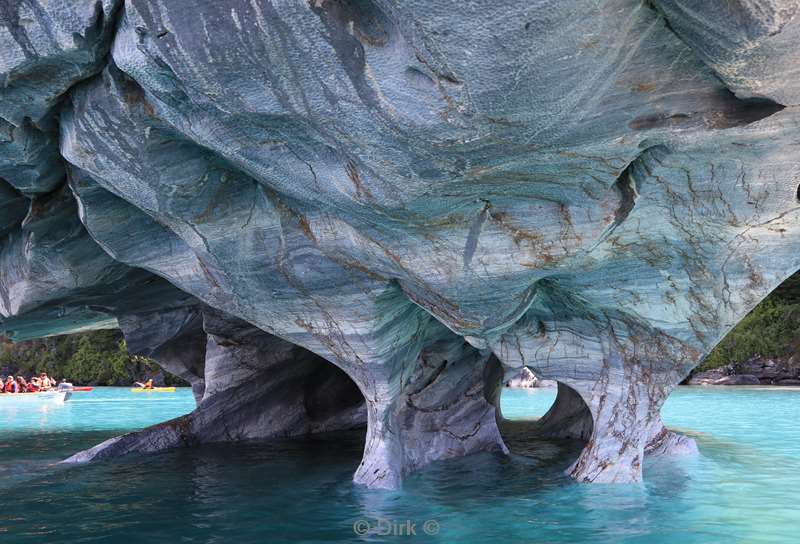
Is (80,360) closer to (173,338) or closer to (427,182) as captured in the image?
(173,338)

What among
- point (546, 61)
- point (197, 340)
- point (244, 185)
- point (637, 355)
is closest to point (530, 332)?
point (637, 355)

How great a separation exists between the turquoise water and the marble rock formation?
31.4 inches

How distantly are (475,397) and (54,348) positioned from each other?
42275 mm

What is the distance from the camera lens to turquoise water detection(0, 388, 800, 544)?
6.94 metres

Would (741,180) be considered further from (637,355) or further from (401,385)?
(401,385)

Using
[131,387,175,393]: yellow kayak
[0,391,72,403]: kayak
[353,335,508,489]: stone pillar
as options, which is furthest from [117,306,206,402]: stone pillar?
[131,387,175,393]: yellow kayak

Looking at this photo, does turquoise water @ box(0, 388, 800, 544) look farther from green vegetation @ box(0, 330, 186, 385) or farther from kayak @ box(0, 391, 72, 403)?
green vegetation @ box(0, 330, 186, 385)

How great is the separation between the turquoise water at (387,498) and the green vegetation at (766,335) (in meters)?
24.1

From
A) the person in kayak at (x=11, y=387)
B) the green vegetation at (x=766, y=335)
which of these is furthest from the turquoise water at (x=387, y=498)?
the green vegetation at (x=766, y=335)

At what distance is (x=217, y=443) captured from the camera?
13859mm

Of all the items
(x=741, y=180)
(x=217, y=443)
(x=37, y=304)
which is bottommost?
(x=217, y=443)

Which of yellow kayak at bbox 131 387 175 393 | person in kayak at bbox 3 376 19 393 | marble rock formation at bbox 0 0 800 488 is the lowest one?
→ yellow kayak at bbox 131 387 175 393

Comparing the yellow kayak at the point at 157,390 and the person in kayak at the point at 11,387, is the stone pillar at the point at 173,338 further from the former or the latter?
the yellow kayak at the point at 157,390

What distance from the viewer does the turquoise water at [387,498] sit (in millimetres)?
6941
